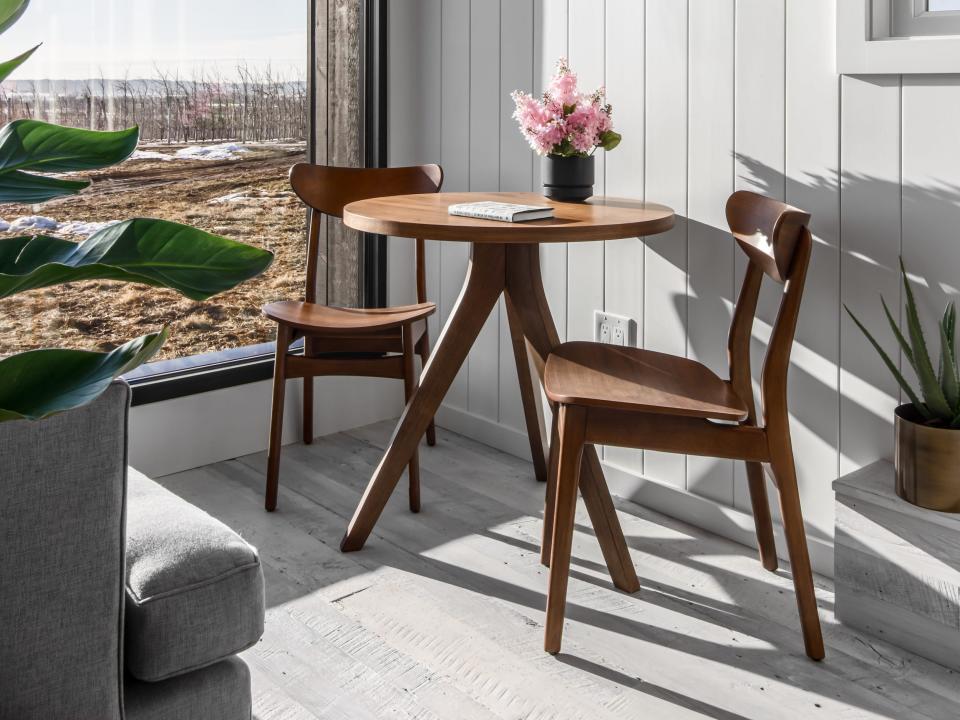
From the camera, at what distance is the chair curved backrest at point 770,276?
1.61 meters

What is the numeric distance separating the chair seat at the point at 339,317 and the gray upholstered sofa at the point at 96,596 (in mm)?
1223

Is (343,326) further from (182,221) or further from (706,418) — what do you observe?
(706,418)

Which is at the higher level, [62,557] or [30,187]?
[30,187]

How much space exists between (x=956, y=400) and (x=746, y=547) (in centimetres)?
68

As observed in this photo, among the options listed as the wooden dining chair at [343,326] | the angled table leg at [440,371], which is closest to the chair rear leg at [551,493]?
the angled table leg at [440,371]

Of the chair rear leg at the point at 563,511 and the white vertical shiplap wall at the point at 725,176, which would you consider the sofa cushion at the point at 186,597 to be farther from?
the white vertical shiplap wall at the point at 725,176

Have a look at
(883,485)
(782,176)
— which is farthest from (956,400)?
(782,176)

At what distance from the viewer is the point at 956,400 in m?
1.69

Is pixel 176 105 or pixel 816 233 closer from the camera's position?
pixel 816 233

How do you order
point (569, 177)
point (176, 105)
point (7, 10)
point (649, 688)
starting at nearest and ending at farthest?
1. point (7, 10)
2. point (649, 688)
3. point (569, 177)
4. point (176, 105)

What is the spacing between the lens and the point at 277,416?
240cm

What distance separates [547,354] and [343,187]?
0.94 m

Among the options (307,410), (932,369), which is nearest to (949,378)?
(932,369)

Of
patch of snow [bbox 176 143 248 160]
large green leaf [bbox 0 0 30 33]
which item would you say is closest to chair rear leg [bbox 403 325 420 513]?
patch of snow [bbox 176 143 248 160]
